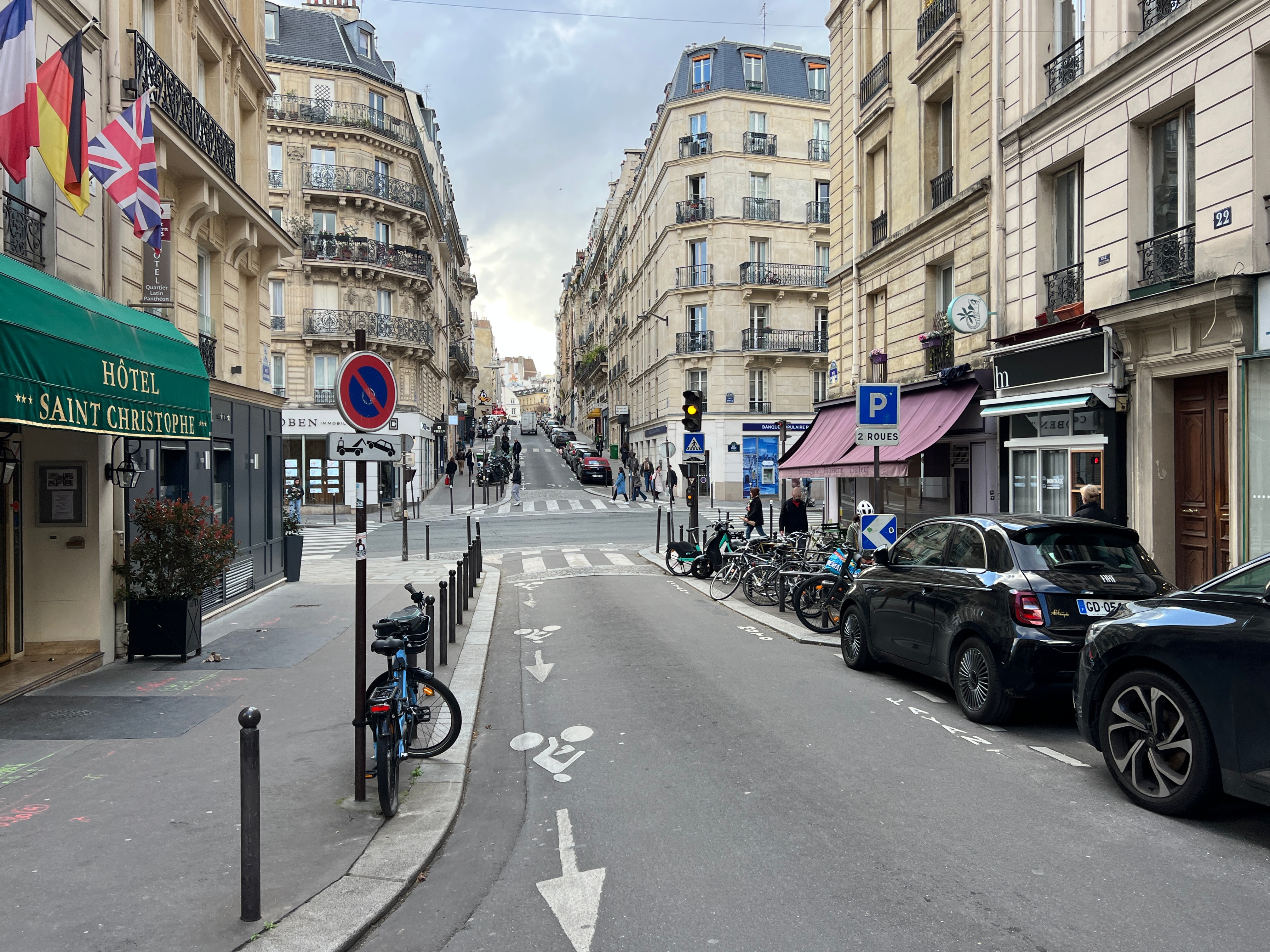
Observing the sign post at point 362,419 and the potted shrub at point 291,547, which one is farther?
the potted shrub at point 291,547

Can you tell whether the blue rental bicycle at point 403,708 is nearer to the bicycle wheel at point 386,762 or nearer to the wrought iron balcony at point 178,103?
the bicycle wheel at point 386,762

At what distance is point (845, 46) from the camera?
71.6 feet

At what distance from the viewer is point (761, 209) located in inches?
1769

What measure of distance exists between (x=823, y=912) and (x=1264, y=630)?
2563 millimetres

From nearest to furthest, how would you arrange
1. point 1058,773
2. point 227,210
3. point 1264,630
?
1. point 1264,630
2. point 1058,773
3. point 227,210

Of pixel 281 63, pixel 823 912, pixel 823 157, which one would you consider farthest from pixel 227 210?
pixel 823 157

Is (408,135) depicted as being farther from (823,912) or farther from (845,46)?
(823,912)

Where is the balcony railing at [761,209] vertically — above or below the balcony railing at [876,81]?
above

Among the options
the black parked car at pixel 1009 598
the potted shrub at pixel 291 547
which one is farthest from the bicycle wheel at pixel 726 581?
the potted shrub at pixel 291 547

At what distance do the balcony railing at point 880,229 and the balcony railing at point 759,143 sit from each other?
85.4 ft

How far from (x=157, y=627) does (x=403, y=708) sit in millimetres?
5183

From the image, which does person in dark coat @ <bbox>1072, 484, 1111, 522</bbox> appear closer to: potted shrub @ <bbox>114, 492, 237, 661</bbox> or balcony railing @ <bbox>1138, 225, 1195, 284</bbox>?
balcony railing @ <bbox>1138, 225, 1195, 284</bbox>

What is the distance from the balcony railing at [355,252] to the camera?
40500 mm

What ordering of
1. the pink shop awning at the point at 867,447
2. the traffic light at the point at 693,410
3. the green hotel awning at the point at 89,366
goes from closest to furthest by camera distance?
1. the green hotel awning at the point at 89,366
2. the pink shop awning at the point at 867,447
3. the traffic light at the point at 693,410
